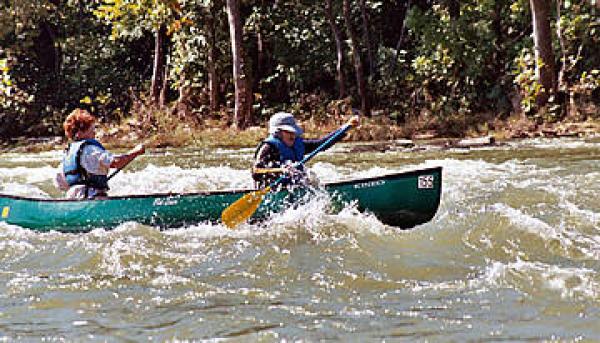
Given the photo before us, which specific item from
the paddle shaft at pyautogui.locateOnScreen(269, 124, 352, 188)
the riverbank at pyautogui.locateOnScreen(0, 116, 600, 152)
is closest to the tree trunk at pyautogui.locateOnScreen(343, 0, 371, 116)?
the riverbank at pyautogui.locateOnScreen(0, 116, 600, 152)

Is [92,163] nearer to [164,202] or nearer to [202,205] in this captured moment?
[164,202]

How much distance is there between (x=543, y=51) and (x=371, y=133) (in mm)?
3554

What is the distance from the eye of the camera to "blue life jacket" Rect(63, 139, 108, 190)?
287 inches

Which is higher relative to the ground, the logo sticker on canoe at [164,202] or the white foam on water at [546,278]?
the logo sticker on canoe at [164,202]

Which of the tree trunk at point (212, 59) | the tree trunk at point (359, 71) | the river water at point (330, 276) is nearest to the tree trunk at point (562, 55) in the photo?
the tree trunk at point (359, 71)

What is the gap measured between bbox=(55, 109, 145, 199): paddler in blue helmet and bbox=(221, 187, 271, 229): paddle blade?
870mm

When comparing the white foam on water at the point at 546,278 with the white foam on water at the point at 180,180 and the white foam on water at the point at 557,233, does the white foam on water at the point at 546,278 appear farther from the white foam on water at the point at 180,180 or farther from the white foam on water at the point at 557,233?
the white foam on water at the point at 180,180

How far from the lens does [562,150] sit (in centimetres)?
1253

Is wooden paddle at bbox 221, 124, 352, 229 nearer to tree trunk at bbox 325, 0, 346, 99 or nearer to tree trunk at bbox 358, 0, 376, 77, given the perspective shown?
tree trunk at bbox 325, 0, 346, 99

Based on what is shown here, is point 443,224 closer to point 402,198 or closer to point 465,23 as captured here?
point 402,198

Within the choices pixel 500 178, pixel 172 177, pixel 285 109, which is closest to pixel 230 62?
pixel 285 109

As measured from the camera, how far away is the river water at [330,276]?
418cm

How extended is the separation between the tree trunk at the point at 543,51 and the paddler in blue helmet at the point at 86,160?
35.8 feet

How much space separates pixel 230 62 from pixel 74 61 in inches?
229
